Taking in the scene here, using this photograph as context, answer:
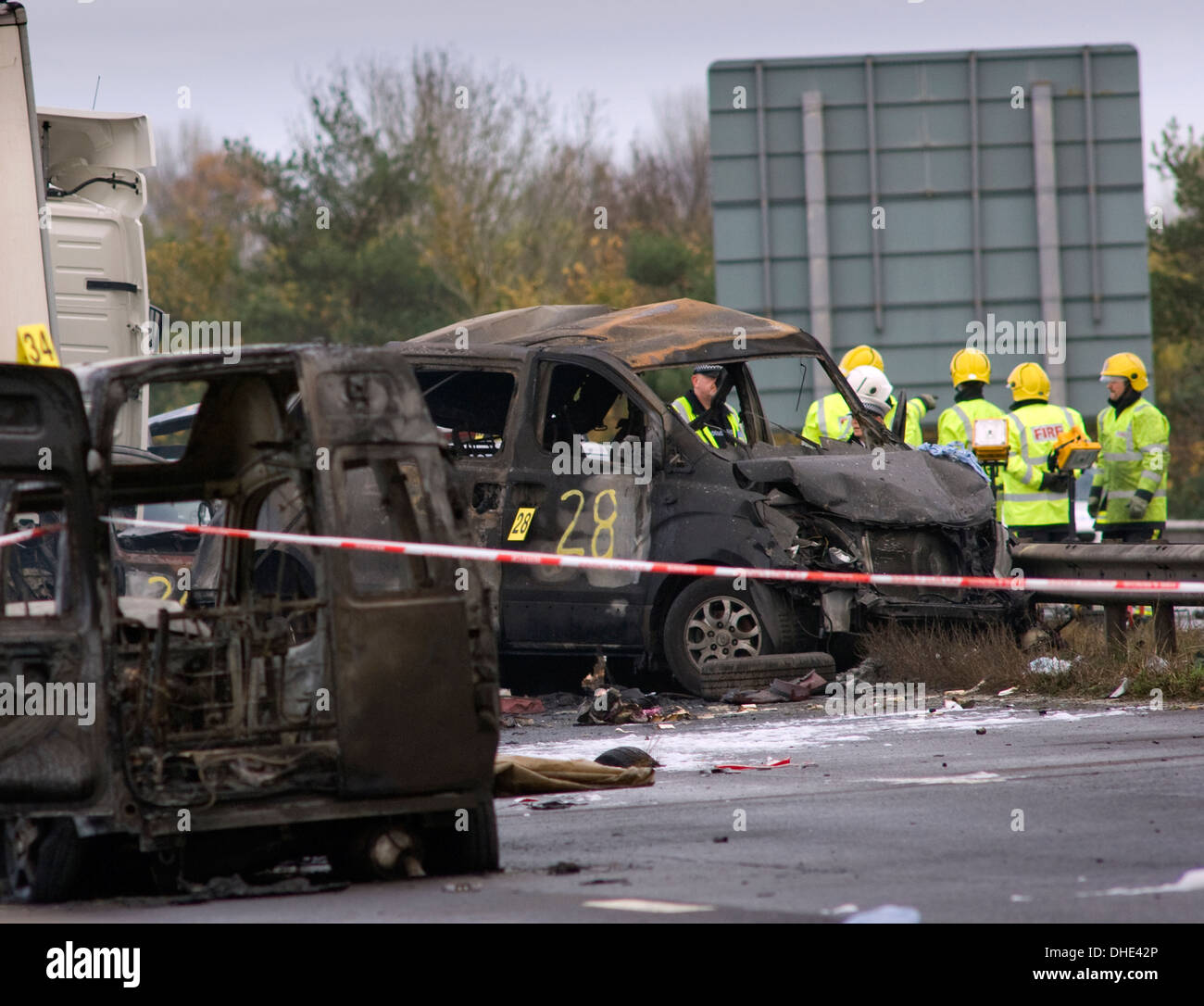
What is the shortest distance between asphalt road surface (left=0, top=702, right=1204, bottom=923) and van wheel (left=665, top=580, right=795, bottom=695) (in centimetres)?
190

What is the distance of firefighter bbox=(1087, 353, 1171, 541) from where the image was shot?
1466 cm

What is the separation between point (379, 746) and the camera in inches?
233

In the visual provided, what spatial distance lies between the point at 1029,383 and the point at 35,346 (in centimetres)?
739

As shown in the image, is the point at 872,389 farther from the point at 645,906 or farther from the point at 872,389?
the point at 645,906

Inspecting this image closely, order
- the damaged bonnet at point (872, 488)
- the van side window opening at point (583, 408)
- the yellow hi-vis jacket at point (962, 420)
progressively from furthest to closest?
1. the yellow hi-vis jacket at point (962, 420)
2. the van side window opening at point (583, 408)
3. the damaged bonnet at point (872, 488)

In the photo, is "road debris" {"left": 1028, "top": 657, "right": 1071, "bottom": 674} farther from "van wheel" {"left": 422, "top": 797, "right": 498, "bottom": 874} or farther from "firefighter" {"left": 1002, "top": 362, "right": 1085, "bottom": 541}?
"van wheel" {"left": 422, "top": 797, "right": 498, "bottom": 874}

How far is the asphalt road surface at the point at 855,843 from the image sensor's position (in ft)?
17.1

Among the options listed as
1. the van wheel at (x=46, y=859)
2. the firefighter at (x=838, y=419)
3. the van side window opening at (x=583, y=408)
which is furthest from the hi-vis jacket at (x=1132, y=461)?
the van wheel at (x=46, y=859)

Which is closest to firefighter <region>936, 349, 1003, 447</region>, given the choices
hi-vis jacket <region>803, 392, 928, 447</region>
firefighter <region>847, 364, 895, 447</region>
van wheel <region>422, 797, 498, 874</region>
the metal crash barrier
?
firefighter <region>847, 364, 895, 447</region>

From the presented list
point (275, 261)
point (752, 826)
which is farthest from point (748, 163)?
point (275, 261)

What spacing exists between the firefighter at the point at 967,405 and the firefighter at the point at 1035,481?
23 centimetres

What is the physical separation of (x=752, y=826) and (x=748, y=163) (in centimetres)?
1260

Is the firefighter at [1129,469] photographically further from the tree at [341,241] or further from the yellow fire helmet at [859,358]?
the tree at [341,241]
